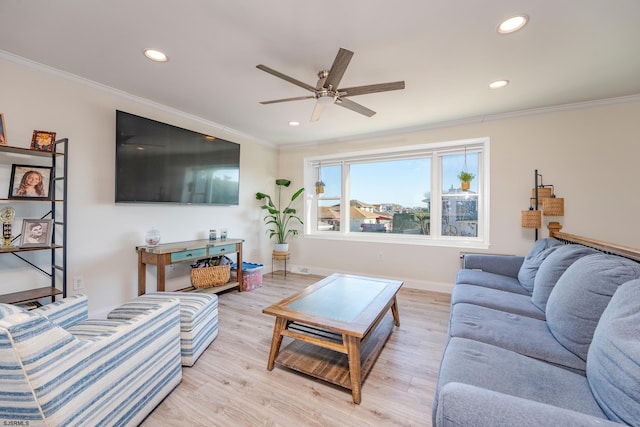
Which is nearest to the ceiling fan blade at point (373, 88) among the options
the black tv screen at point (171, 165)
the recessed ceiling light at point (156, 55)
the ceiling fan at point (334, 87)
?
the ceiling fan at point (334, 87)

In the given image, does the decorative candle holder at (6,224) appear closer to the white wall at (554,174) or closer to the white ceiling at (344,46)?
the white ceiling at (344,46)

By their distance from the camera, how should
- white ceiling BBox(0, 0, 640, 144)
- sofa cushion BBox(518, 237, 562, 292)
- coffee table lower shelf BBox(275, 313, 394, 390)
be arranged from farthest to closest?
sofa cushion BBox(518, 237, 562, 292)
coffee table lower shelf BBox(275, 313, 394, 390)
white ceiling BBox(0, 0, 640, 144)

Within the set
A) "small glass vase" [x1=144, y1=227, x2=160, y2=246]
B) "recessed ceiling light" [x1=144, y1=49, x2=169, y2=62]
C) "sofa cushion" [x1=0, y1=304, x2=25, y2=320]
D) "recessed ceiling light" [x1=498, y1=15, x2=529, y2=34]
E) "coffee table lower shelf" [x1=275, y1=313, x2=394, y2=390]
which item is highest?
"recessed ceiling light" [x1=498, y1=15, x2=529, y2=34]

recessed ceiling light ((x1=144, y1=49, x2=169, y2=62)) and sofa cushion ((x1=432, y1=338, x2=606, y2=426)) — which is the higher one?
recessed ceiling light ((x1=144, y1=49, x2=169, y2=62))

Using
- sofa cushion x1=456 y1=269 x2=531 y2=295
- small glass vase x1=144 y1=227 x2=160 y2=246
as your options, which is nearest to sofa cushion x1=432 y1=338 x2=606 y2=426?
sofa cushion x1=456 y1=269 x2=531 y2=295

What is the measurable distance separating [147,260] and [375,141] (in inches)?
137

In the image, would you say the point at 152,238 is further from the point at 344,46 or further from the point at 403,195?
the point at 403,195

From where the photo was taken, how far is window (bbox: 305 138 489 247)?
12.1 ft

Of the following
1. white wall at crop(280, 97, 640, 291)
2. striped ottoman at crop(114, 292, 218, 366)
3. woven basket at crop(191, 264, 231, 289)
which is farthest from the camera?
woven basket at crop(191, 264, 231, 289)

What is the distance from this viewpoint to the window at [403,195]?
3.70 metres

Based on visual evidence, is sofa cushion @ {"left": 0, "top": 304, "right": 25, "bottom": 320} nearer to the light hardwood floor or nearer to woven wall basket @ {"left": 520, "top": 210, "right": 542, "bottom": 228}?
the light hardwood floor

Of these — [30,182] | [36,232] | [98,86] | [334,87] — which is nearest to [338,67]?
[334,87]

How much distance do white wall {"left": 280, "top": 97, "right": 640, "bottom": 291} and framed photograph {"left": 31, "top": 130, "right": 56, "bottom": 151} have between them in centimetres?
377

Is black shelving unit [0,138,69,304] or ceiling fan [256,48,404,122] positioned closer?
ceiling fan [256,48,404,122]
